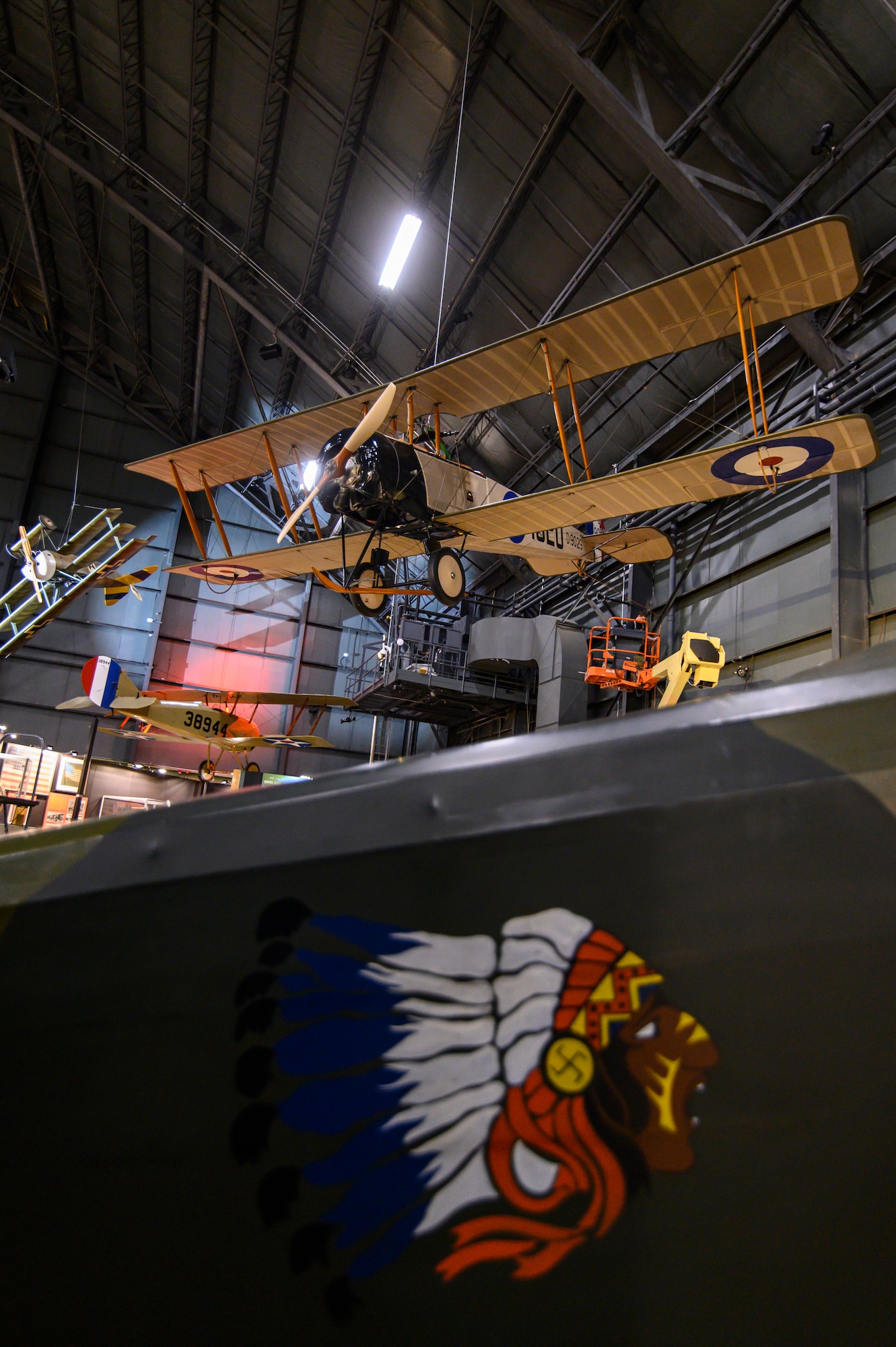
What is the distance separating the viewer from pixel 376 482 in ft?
29.6

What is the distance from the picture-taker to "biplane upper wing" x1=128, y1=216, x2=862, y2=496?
7309 mm

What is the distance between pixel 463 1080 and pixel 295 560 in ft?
37.9

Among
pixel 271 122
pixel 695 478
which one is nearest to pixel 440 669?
pixel 695 478

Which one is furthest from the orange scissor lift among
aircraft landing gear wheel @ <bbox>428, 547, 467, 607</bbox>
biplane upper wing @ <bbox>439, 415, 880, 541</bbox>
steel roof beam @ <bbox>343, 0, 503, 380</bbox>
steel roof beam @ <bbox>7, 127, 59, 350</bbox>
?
steel roof beam @ <bbox>7, 127, 59, 350</bbox>

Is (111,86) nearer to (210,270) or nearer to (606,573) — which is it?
(210,270)

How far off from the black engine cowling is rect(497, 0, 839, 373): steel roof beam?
5.38 metres

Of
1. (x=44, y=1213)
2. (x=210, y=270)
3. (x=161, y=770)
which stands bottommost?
(x=44, y=1213)

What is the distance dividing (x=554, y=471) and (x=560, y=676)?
485 centimetres

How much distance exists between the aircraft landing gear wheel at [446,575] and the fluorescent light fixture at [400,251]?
25.1ft

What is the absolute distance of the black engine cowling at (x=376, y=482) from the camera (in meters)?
8.97

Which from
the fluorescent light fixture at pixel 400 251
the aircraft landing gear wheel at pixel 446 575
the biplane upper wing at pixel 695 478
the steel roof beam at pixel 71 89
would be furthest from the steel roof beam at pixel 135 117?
the biplane upper wing at pixel 695 478

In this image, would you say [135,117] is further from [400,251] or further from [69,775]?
[69,775]

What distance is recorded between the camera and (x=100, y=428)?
982 inches

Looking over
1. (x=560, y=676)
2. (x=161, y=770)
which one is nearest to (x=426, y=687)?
(x=560, y=676)
